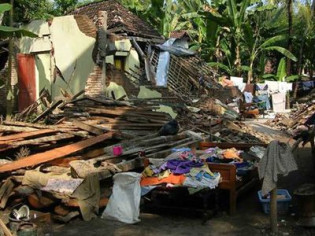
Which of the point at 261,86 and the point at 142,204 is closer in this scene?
the point at 142,204

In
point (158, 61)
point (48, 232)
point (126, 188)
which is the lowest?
point (48, 232)

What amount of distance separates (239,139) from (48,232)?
763 cm

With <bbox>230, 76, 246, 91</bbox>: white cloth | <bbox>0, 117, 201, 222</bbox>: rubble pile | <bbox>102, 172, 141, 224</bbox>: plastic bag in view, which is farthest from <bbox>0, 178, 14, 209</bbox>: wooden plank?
<bbox>230, 76, 246, 91</bbox>: white cloth

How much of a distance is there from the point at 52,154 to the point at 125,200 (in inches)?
72.8

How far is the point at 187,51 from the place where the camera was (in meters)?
20.1

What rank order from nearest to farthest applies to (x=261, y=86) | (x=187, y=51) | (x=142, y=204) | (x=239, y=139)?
1. (x=142, y=204)
2. (x=239, y=139)
3. (x=187, y=51)
4. (x=261, y=86)

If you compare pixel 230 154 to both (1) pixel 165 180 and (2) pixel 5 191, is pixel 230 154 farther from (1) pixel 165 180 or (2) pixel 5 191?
(2) pixel 5 191

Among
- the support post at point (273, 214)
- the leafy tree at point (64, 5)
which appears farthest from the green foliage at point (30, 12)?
the support post at point (273, 214)

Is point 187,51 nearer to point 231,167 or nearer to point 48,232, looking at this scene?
point 231,167

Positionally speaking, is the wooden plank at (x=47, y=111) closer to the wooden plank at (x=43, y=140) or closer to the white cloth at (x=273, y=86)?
the wooden plank at (x=43, y=140)

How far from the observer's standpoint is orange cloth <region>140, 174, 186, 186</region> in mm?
7257

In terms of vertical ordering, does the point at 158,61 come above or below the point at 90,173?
above

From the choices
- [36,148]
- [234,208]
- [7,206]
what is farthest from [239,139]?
[7,206]

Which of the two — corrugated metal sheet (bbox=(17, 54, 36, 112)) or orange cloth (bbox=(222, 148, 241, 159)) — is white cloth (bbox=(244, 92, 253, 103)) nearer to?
corrugated metal sheet (bbox=(17, 54, 36, 112))
